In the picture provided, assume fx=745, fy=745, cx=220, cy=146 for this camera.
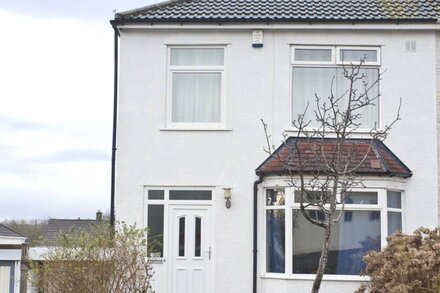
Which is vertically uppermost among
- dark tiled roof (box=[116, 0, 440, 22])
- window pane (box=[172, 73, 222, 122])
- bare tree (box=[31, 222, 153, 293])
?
dark tiled roof (box=[116, 0, 440, 22])

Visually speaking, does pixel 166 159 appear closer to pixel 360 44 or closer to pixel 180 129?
pixel 180 129

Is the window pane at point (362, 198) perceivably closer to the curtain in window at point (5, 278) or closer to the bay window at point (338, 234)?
the bay window at point (338, 234)

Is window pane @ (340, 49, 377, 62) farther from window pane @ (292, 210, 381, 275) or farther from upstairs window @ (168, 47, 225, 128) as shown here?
window pane @ (292, 210, 381, 275)

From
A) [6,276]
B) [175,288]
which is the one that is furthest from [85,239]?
[6,276]

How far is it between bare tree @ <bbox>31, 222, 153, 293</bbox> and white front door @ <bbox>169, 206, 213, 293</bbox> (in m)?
2.66

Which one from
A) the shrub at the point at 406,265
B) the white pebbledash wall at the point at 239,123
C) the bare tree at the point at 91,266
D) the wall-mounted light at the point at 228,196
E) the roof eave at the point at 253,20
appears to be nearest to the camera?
the bare tree at the point at 91,266

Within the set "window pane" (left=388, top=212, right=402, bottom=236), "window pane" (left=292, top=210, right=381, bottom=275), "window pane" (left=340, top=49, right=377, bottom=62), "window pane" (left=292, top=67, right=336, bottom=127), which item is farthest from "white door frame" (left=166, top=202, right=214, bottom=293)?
"window pane" (left=340, top=49, right=377, bottom=62)

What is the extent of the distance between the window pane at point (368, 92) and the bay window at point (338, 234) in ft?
5.53

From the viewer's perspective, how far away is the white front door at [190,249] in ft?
49.6

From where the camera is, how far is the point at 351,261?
14680 millimetres

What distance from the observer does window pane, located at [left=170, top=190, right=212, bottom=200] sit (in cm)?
1538

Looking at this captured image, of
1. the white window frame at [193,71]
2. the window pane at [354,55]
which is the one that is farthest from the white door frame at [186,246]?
the window pane at [354,55]

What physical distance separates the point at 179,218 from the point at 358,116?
169 inches

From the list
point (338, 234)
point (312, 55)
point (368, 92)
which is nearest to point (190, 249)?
point (338, 234)
